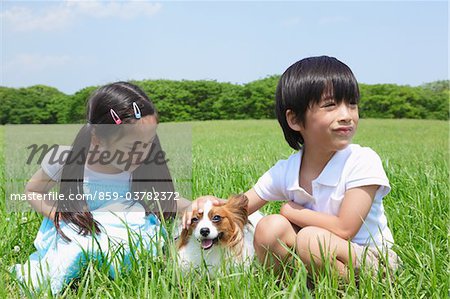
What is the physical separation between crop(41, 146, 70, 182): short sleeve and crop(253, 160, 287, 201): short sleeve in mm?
916

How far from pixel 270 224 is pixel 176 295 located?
40 centimetres

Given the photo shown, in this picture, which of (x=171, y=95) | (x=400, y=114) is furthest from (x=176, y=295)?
(x=400, y=114)

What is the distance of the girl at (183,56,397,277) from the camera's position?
1.77 metres

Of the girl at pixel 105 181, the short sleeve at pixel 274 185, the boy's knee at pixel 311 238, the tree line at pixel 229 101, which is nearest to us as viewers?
the boy's knee at pixel 311 238

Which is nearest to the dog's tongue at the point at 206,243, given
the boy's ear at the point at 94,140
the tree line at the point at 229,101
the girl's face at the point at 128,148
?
the girl's face at the point at 128,148

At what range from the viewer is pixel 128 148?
2.36 meters

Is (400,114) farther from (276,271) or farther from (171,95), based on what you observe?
(276,271)

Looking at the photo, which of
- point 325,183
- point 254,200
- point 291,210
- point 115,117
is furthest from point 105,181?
point 325,183

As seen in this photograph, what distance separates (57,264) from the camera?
208cm

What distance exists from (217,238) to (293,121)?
512mm

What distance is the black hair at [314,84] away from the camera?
1831 mm

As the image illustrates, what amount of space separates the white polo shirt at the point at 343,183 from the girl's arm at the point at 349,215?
0.11 feet

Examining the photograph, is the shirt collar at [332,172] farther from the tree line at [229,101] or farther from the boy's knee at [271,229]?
the tree line at [229,101]

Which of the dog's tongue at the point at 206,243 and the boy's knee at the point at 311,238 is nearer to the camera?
the boy's knee at the point at 311,238
